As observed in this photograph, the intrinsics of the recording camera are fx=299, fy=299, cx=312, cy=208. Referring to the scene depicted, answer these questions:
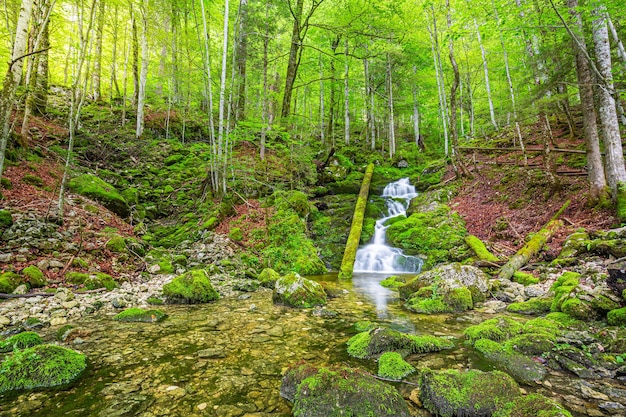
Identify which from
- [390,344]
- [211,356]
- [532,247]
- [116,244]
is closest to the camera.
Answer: [211,356]

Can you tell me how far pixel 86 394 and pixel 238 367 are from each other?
1.35m

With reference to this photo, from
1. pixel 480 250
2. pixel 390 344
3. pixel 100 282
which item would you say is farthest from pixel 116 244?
pixel 480 250

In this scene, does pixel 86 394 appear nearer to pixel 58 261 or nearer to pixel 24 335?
pixel 24 335

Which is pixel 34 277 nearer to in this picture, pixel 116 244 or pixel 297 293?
pixel 116 244

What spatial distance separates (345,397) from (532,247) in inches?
301

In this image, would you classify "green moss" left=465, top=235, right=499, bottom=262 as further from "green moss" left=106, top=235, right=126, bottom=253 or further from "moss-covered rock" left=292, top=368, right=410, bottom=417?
"green moss" left=106, top=235, right=126, bottom=253

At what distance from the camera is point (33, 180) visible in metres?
8.13

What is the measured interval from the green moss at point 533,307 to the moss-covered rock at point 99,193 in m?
10.5

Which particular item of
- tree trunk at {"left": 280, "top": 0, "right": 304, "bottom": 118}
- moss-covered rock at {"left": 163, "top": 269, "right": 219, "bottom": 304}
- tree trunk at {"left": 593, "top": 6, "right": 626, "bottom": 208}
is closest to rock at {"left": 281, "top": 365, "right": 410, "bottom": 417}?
moss-covered rock at {"left": 163, "top": 269, "right": 219, "bottom": 304}

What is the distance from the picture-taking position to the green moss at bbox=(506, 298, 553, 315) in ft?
16.5

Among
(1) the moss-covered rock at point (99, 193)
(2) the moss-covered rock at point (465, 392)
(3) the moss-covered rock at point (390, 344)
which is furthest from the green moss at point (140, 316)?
(1) the moss-covered rock at point (99, 193)

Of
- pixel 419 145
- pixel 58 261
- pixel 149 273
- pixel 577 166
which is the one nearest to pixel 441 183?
pixel 577 166

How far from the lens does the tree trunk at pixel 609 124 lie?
24.5 ft

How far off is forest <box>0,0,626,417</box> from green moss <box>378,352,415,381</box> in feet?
0.06
